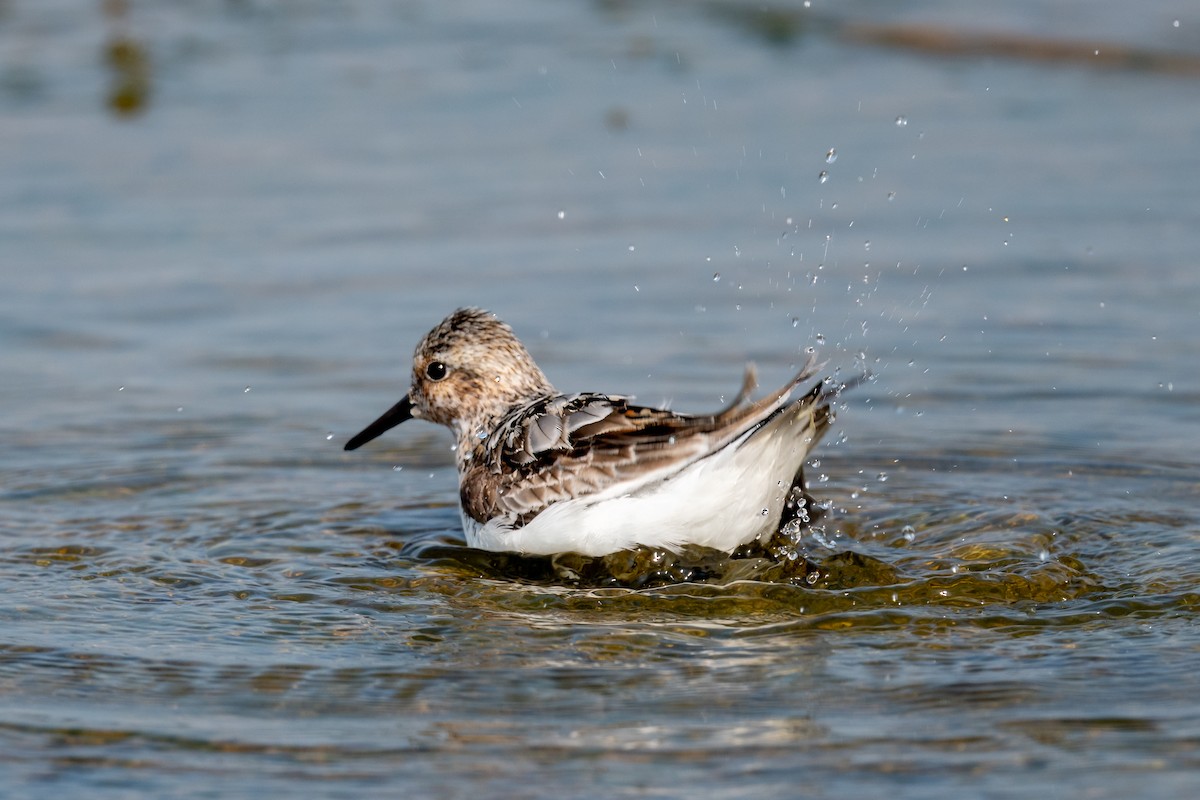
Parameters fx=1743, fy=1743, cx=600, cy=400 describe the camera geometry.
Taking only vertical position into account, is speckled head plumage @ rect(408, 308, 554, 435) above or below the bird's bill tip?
above

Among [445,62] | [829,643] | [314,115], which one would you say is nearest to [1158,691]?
[829,643]

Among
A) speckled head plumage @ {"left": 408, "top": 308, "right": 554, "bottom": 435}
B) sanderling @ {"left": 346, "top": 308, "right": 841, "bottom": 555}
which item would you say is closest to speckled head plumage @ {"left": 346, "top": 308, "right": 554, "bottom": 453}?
speckled head plumage @ {"left": 408, "top": 308, "right": 554, "bottom": 435}

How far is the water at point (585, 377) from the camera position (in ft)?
15.8

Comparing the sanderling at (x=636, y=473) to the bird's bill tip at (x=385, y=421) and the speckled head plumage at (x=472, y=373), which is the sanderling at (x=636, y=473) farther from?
the bird's bill tip at (x=385, y=421)

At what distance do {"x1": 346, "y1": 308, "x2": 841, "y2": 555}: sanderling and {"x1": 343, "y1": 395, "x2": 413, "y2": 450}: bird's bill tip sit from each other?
648 mm

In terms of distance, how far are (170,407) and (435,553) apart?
224 cm

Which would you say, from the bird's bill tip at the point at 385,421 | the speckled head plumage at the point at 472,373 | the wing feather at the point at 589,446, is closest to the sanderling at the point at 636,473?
the wing feather at the point at 589,446

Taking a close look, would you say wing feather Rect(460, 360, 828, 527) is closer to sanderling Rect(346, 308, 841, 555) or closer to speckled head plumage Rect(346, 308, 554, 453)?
sanderling Rect(346, 308, 841, 555)

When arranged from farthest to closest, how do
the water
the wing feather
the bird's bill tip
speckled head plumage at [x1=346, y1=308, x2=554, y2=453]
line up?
the bird's bill tip, speckled head plumage at [x1=346, y1=308, x2=554, y2=453], the wing feather, the water

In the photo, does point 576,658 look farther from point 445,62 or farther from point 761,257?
point 445,62

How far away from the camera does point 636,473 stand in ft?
20.0

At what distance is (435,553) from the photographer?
6688 millimetres

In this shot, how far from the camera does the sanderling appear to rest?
232 inches

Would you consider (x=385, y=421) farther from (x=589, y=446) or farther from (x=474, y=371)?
(x=589, y=446)
